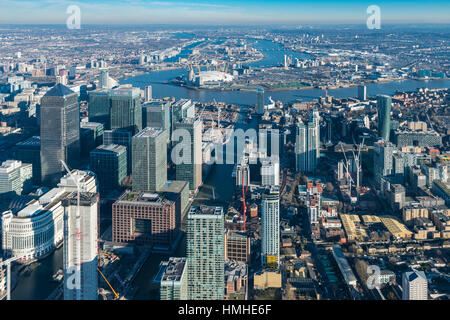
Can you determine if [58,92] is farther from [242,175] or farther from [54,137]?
[242,175]

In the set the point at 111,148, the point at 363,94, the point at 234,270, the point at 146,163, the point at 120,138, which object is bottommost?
the point at 234,270

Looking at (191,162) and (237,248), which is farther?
(191,162)

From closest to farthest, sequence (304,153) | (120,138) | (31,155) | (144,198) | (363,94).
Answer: (144,198) < (31,155) < (120,138) < (304,153) < (363,94)

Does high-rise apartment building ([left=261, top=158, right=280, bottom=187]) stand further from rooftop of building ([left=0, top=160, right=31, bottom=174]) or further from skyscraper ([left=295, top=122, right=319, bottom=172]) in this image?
rooftop of building ([left=0, top=160, right=31, bottom=174])

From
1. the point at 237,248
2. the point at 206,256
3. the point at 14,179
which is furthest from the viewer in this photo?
the point at 14,179

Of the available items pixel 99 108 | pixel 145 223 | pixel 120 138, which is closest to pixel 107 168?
pixel 120 138

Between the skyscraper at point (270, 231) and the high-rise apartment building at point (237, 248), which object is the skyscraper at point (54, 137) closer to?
the high-rise apartment building at point (237, 248)
